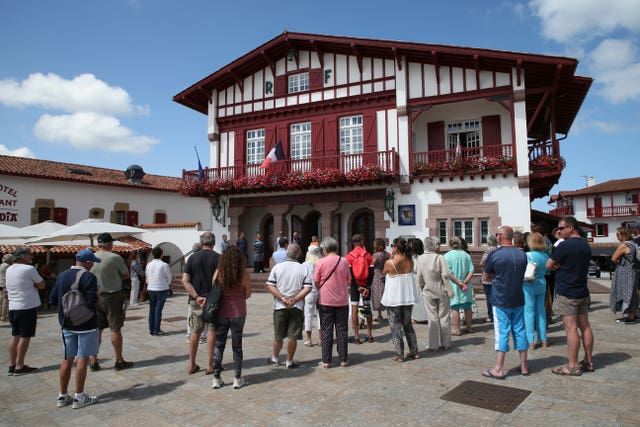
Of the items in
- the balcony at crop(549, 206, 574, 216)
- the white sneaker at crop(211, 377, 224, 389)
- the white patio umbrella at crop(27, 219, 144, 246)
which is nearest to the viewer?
the white sneaker at crop(211, 377, 224, 389)

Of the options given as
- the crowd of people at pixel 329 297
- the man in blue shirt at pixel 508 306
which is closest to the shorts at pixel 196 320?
the crowd of people at pixel 329 297

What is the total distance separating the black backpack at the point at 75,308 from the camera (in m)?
4.73

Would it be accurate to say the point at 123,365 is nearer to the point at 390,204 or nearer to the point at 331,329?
the point at 331,329

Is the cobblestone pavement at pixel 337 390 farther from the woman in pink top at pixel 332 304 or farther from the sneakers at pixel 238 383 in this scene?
the woman in pink top at pixel 332 304

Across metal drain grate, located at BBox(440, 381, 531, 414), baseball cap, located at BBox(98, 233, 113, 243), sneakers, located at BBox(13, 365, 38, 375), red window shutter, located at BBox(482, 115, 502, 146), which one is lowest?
sneakers, located at BBox(13, 365, 38, 375)

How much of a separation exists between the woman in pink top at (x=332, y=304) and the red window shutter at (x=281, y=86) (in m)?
14.6

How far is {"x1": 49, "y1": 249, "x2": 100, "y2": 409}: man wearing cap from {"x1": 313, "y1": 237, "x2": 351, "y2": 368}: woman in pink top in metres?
2.75

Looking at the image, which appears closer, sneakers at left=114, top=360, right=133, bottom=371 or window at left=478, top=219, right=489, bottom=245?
sneakers at left=114, top=360, right=133, bottom=371

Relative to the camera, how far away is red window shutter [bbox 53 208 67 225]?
2398 cm

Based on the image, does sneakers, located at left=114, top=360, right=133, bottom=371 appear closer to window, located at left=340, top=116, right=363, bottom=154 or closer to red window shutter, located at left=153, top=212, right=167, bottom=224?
window, located at left=340, top=116, right=363, bottom=154

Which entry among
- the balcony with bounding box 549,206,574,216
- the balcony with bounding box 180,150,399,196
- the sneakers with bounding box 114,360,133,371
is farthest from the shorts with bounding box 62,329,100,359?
the balcony with bounding box 549,206,574,216

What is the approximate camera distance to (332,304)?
5.88m

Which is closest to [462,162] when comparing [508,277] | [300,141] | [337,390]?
[300,141]

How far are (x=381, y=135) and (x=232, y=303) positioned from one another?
1342cm
